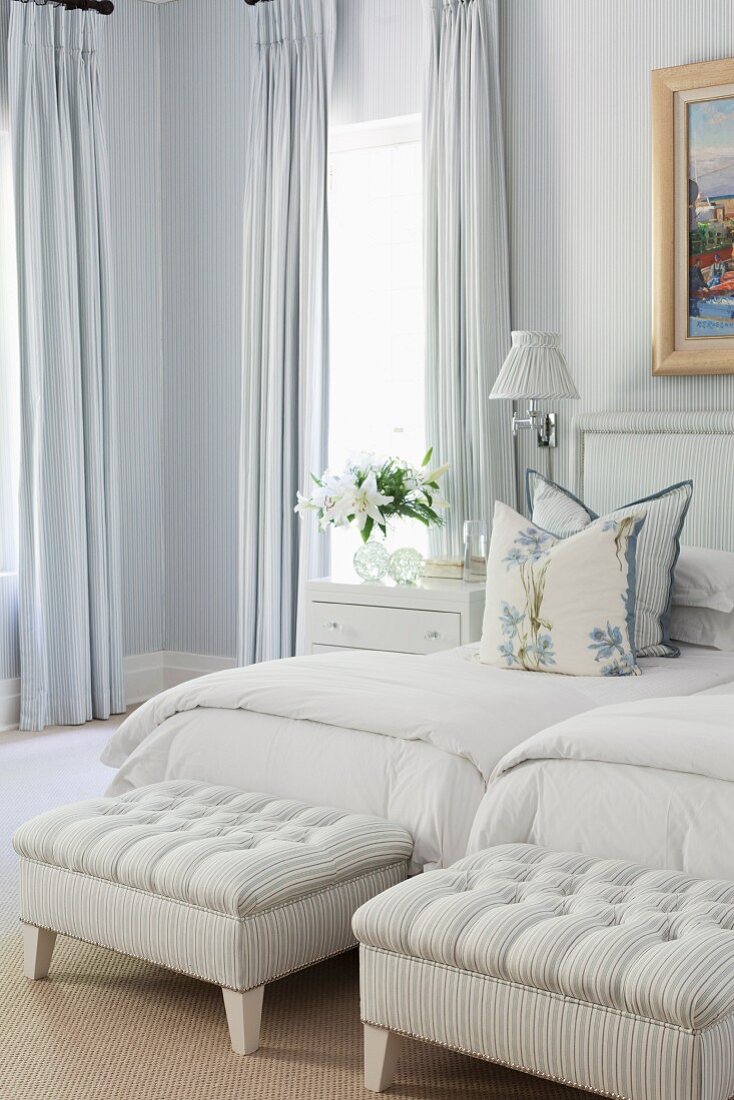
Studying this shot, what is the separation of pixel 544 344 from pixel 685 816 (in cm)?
211

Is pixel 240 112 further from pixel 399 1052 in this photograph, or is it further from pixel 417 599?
pixel 399 1052

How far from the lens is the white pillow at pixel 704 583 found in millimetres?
3557

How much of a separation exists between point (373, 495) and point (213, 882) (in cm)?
224

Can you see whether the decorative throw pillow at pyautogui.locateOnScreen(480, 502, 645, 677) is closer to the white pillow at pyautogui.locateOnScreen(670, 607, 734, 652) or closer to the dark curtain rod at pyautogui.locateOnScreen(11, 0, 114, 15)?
the white pillow at pyautogui.locateOnScreen(670, 607, 734, 652)

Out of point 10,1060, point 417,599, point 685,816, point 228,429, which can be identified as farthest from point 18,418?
point 685,816

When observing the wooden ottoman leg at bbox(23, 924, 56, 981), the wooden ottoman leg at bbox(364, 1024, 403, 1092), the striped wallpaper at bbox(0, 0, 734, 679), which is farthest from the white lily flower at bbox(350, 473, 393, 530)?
the wooden ottoman leg at bbox(364, 1024, 403, 1092)

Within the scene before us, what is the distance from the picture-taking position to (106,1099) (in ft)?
7.20

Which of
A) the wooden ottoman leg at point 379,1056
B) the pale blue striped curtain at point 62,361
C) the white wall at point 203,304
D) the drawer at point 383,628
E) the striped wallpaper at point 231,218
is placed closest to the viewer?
the wooden ottoman leg at point 379,1056

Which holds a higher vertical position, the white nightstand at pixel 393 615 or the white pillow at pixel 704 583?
the white pillow at pixel 704 583

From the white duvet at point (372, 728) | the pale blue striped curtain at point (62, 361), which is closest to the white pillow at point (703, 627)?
the white duvet at point (372, 728)

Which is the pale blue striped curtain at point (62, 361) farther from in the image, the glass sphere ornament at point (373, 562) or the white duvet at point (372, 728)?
the white duvet at point (372, 728)

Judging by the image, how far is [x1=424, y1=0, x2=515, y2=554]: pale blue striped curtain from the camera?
4438 mm

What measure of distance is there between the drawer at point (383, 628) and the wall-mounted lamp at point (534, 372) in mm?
738
